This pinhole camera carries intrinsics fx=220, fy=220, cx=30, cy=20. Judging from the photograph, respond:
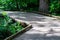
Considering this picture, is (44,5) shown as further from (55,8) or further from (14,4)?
(14,4)

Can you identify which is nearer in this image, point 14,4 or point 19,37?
point 19,37

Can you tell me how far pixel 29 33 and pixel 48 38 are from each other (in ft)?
4.76

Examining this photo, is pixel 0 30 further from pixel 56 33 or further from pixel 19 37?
pixel 56 33

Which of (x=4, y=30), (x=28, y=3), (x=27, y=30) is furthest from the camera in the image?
(x=28, y=3)

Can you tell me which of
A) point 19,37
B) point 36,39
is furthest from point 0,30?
point 36,39

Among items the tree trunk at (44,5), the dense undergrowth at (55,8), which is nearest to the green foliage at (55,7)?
the dense undergrowth at (55,8)

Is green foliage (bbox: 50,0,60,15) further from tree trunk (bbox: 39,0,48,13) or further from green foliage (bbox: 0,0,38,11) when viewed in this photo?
green foliage (bbox: 0,0,38,11)

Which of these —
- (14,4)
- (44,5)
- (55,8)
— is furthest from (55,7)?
(14,4)

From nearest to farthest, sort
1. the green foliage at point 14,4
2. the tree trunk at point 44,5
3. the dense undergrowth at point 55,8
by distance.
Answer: the dense undergrowth at point 55,8 → the tree trunk at point 44,5 → the green foliage at point 14,4

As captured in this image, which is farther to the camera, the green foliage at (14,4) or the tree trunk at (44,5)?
the green foliage at (14,4)

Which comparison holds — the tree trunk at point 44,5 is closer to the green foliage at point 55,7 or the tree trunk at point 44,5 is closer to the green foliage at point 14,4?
the green foliage at point 55,7

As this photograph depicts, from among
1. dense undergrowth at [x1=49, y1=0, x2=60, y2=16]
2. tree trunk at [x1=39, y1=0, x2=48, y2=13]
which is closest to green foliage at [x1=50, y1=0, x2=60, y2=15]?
dense undergrowth at [x1=49, y1=0, x2=60, y2=16]

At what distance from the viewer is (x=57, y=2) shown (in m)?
19.2

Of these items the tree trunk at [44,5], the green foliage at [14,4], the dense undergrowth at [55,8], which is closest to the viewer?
the dense undergrowth at [55,8]
